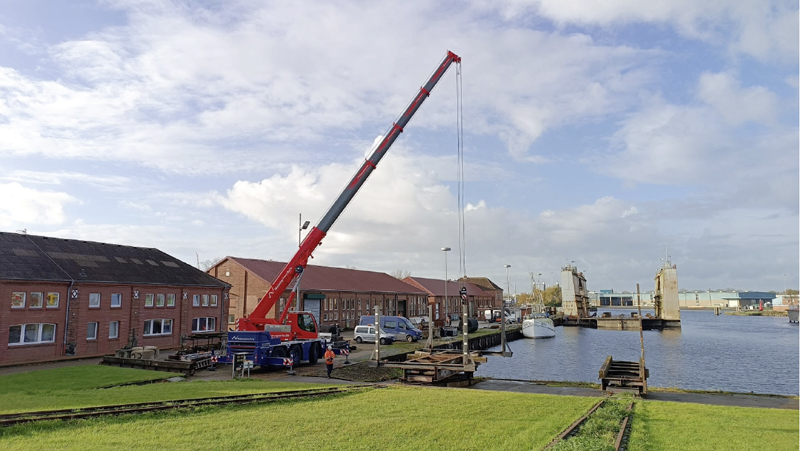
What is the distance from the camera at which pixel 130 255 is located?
133 ft

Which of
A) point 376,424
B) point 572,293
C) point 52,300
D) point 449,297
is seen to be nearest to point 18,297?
point 52,300

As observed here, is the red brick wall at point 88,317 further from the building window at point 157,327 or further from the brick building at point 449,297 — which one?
the brick building at point 449,297

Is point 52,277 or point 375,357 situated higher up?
point 52,277

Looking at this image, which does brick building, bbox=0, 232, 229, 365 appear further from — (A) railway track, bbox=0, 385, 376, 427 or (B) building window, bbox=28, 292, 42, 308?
(A) railway track, bbox=0, 385, 376, 427

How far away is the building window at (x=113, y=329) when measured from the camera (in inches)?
1377

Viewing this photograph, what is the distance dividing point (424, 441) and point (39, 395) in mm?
14156

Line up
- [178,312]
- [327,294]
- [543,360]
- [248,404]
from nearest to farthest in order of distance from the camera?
[248,404] < [178,312] < [543,360] < [327,294]

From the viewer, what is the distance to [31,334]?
99.5 ft

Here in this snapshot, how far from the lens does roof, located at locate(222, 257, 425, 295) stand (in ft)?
184

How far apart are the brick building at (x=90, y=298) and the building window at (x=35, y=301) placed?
0.05 metres

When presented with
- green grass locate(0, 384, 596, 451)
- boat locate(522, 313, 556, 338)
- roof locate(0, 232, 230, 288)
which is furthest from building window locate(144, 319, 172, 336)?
boat locate(522, 313, 556, 338)

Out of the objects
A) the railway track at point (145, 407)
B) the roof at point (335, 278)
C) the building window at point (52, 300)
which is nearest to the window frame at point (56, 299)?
the building window at point (52, 300)

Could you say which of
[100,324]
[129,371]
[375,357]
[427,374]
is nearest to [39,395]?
[129,371]

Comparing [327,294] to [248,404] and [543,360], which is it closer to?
[543,360]
